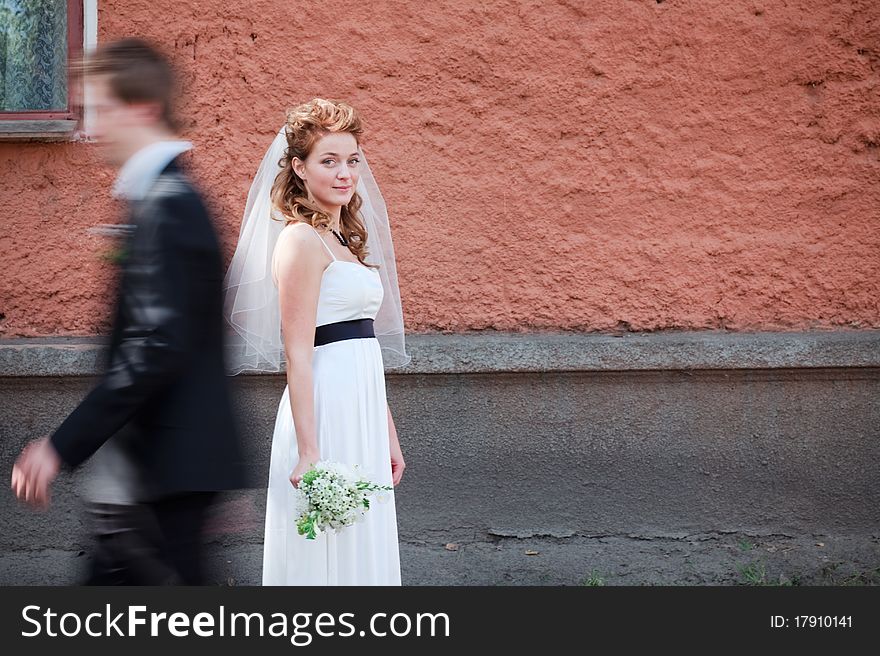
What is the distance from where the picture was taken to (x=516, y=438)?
4.72m

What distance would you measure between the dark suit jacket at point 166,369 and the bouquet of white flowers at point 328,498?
1.04 ft

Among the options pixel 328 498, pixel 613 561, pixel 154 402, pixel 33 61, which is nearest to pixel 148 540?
pixel 154 402

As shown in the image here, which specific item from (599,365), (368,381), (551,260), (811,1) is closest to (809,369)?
(599,365)

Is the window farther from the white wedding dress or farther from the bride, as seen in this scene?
the white wedding dress

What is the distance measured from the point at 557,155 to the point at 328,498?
2.55 meters

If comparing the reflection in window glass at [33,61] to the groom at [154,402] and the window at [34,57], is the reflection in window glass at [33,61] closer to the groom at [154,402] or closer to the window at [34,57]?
the window at [34,57]

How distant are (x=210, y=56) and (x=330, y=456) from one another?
8.05ft

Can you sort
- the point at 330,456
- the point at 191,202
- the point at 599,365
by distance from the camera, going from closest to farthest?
the point at 191,202 → the point at 330,456 → the point at 599,365

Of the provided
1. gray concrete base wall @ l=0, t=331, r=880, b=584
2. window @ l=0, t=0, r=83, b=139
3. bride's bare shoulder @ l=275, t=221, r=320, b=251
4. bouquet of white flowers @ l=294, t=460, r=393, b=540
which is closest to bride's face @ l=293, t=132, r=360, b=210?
bride's bare shoulder @ l=275, t=221, r=320, b=251

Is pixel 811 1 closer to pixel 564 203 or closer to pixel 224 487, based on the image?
pixel 564 203

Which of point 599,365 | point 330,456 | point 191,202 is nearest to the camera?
point 191,202

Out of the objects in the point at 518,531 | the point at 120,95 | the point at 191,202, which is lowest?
the point at 518,531

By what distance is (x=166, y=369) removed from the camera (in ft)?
Answer: 7.94

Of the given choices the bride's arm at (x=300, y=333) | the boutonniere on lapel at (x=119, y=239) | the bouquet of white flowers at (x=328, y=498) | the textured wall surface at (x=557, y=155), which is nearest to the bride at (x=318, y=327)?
Answer: the bride's arm at (x=300, y=333)
